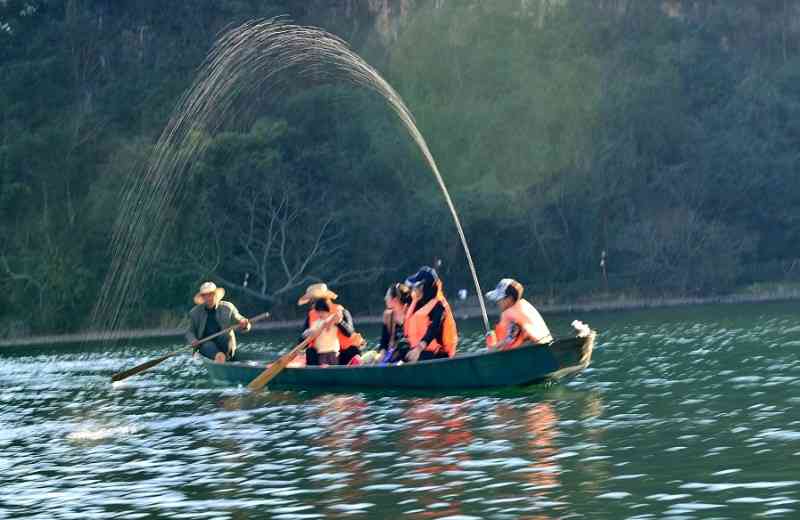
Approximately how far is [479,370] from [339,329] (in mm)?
3446

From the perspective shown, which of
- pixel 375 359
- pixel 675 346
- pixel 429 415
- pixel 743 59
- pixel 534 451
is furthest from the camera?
pixel 743 59

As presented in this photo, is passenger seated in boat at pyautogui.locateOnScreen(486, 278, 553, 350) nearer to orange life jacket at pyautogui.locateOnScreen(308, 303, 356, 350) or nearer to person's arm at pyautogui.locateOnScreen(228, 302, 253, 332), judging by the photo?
orange life jacket at pyautogui.locateOnScreen(308, 303, 356, 350)

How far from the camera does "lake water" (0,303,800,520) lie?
1259 cm

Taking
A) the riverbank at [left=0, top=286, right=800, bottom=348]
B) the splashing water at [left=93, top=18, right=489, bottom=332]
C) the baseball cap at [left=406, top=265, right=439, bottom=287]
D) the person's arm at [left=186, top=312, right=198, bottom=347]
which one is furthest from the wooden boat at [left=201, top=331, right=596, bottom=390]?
the splashing water at [left=93, top=18, right=489, bottom=332]

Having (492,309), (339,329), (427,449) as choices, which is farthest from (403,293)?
(492,309)

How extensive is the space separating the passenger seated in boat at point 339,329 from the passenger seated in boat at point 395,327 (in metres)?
0.46

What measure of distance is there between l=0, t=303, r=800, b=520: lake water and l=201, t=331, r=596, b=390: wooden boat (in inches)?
10.5

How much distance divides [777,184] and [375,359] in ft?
135

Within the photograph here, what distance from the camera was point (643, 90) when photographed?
61.5 metres

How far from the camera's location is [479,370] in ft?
68.3

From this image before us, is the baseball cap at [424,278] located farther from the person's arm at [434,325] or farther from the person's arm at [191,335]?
the person's arm at [191,335]

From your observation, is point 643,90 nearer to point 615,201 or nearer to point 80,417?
point 615,201

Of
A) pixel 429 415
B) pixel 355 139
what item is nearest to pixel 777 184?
pixel 355 139

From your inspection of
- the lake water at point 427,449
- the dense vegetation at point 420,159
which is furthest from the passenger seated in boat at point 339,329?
the dense vegetation at point 420,159
